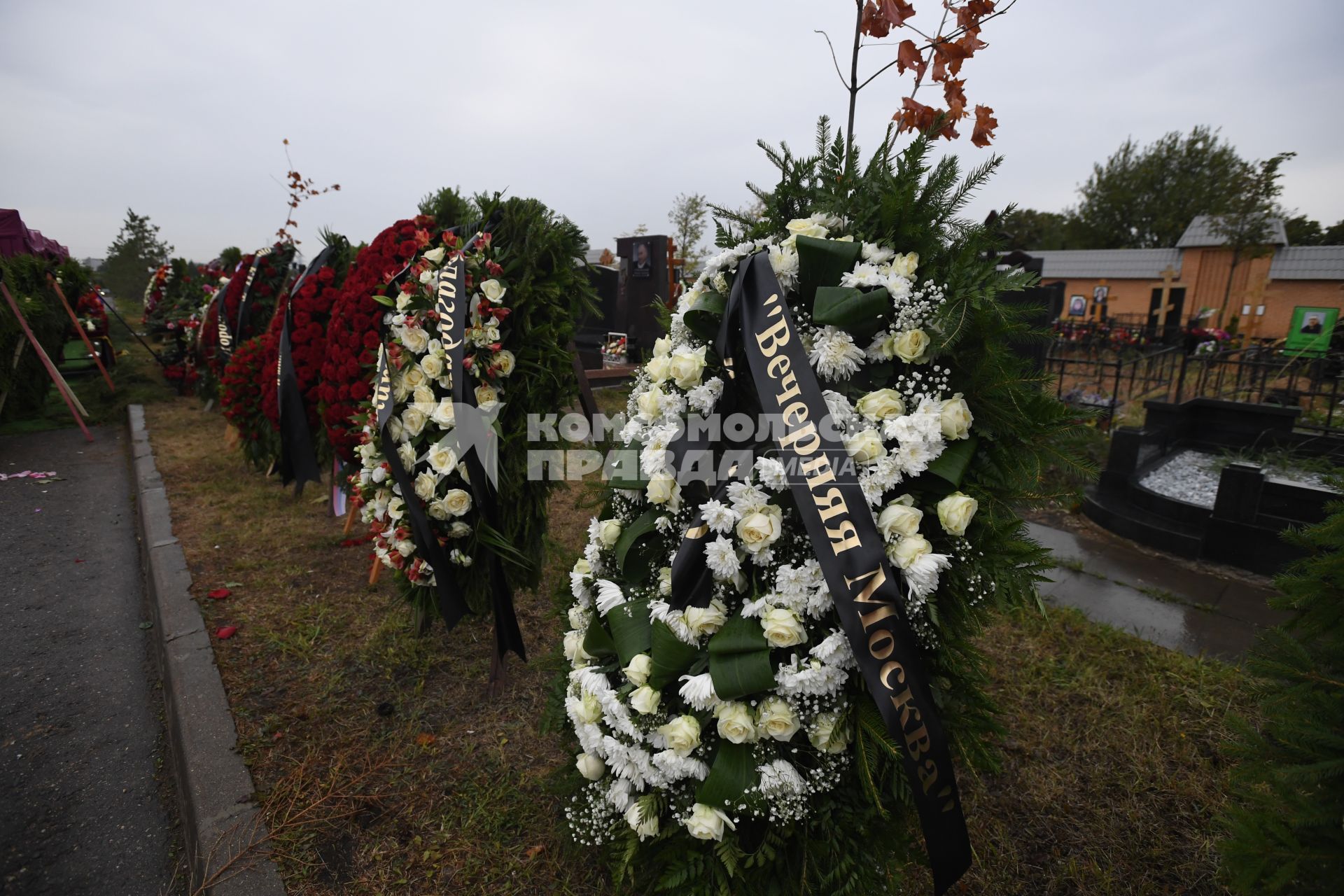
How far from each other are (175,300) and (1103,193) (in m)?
43.5

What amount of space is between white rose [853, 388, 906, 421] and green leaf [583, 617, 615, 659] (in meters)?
1.05

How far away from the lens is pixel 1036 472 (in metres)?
1.68

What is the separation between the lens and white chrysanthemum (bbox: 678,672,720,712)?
1711 millimetres

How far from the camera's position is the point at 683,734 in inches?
67.5

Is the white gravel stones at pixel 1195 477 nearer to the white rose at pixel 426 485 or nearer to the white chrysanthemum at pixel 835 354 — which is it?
the white chrysanthemum at pixel 835 354

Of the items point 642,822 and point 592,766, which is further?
point 592,766

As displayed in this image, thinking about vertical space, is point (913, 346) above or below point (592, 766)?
above

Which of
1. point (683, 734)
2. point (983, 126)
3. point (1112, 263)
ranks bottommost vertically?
point (683, 734)

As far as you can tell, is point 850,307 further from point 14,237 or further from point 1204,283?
point 1204,283

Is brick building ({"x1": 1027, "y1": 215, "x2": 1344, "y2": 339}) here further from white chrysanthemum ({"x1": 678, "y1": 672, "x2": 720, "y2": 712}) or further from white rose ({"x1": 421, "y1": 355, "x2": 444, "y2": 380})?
white chrysanthemum ({"x1": 678, "y1": 672, "x2": 720, "y2": 712})

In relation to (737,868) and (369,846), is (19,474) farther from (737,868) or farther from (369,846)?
(737,868)

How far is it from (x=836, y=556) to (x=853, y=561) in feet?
0.14

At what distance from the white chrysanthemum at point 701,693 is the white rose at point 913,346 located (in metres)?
1.01

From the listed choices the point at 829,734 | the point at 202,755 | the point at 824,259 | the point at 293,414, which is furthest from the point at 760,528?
the point at 293,414
